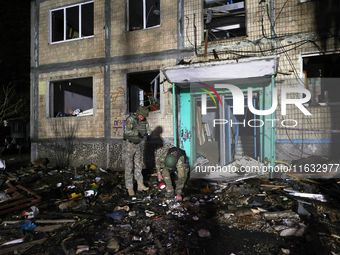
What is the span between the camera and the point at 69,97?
9.73 m

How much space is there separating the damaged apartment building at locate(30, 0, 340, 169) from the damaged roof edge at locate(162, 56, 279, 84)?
3 centimetres

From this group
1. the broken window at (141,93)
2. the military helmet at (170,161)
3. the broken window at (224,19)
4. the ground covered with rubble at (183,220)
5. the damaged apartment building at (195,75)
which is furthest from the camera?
the broken window at (141,93)

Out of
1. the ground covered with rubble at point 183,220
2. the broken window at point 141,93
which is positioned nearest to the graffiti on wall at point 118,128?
the broken window at point 141,93

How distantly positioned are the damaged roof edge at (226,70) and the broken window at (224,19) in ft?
5.28

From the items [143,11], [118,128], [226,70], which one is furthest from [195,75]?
[143,11]

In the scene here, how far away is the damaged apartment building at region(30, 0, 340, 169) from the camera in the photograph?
584 cm

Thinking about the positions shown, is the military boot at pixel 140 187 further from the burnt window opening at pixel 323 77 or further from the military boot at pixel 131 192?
the burnt window opening at pixel 323 77

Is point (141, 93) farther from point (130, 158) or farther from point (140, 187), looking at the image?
point (140, 187)

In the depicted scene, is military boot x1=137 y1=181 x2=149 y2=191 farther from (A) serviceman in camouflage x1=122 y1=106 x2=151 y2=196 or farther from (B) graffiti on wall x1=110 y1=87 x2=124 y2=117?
(B) graffiti on wall x1=110 y1=87 x2=124 y2=117

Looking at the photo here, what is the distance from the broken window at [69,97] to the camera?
8546mm

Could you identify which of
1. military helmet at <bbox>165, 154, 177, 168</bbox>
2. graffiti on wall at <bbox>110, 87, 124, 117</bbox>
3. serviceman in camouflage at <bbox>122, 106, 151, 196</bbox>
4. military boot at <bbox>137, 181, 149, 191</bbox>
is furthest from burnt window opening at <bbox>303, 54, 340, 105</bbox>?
graffiti on wall at <bbox>110, 87, 124, 117</bbox>

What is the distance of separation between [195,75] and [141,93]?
3037 mm

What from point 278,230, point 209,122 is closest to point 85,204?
point 278,230

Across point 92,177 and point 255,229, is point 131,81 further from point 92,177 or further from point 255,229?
point 255,229
